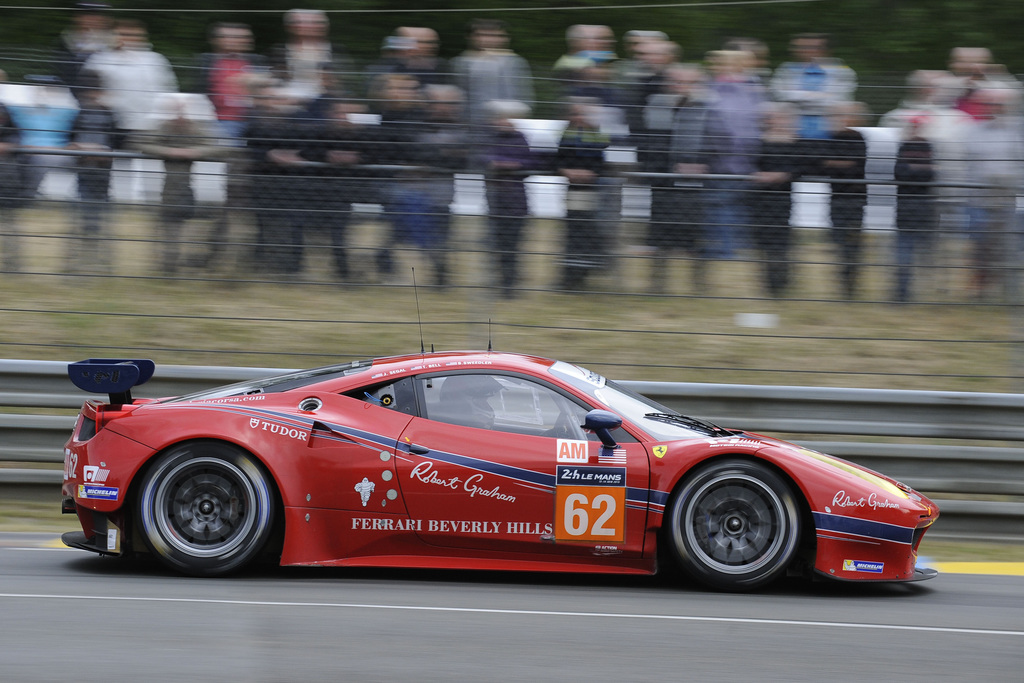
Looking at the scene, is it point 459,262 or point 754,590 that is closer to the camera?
point 754,590

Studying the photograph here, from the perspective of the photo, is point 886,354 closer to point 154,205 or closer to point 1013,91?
point 1013,91

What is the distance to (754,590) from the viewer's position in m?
5.63

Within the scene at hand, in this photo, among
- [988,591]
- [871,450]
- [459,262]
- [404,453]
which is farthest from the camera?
[459,262]

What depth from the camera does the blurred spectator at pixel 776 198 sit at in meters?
7.60

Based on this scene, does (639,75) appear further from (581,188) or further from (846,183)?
(846,183)

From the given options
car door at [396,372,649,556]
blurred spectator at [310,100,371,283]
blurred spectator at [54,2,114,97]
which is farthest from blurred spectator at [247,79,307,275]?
car door at [396,372,649,556]

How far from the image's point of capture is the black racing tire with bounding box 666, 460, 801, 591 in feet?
18.3

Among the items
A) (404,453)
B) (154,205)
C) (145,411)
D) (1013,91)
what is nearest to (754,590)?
(404,453)

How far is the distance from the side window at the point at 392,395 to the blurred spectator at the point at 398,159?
2.06 meters

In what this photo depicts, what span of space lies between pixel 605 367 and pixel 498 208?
51.1 inches

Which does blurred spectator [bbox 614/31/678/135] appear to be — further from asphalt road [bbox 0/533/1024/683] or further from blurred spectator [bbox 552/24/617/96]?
asphalt road [bbox 0/533/1024/683]

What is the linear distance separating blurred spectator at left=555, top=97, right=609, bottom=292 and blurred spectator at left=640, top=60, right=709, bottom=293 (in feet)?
1.08

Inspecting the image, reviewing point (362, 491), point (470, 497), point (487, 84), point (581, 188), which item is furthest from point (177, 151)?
point (470, 497)

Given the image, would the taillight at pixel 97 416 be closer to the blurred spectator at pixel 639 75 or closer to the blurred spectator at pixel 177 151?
the blurred spectator at pixel 177 151
